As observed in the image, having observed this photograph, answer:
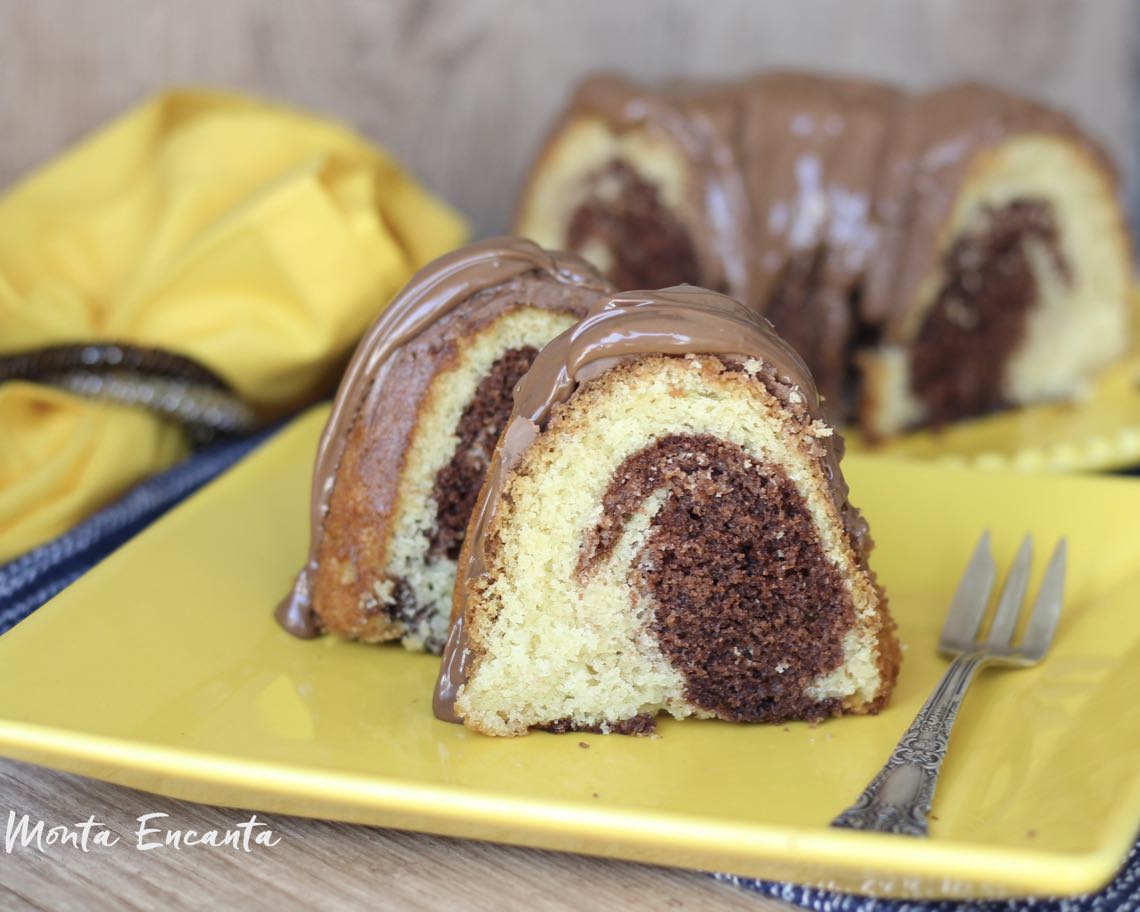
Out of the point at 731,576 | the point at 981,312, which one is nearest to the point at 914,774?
the point at 731,576

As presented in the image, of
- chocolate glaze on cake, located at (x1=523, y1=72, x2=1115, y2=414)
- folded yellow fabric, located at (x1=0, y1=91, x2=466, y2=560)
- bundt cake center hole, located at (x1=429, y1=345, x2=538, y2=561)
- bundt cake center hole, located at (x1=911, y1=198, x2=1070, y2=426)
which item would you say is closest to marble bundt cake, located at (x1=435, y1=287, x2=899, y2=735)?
bundt cake center hole, located at (x1=429, y1=345, x2=538, y2=561)

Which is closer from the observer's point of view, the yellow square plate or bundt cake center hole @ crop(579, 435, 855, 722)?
the yellow square plate

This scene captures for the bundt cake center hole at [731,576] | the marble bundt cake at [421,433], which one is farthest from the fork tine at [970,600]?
the marble bundt cake at [421,433]

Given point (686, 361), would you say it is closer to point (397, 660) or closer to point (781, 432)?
point (781, 432)

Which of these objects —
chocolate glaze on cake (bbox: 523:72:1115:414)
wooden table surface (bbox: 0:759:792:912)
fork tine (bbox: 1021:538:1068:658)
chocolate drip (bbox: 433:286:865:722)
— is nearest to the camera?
wooden table surface (bbox: 0:759:792:912)

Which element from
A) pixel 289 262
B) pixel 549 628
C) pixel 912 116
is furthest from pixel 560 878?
pixel 912 116

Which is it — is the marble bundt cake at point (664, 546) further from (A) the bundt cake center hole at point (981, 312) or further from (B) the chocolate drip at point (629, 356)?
(A) the bundt cake center hole at point (981, 312)

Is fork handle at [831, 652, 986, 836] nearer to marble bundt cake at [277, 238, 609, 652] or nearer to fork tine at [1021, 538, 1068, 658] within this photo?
fork tine at [1021, 538, 1068, 658]
